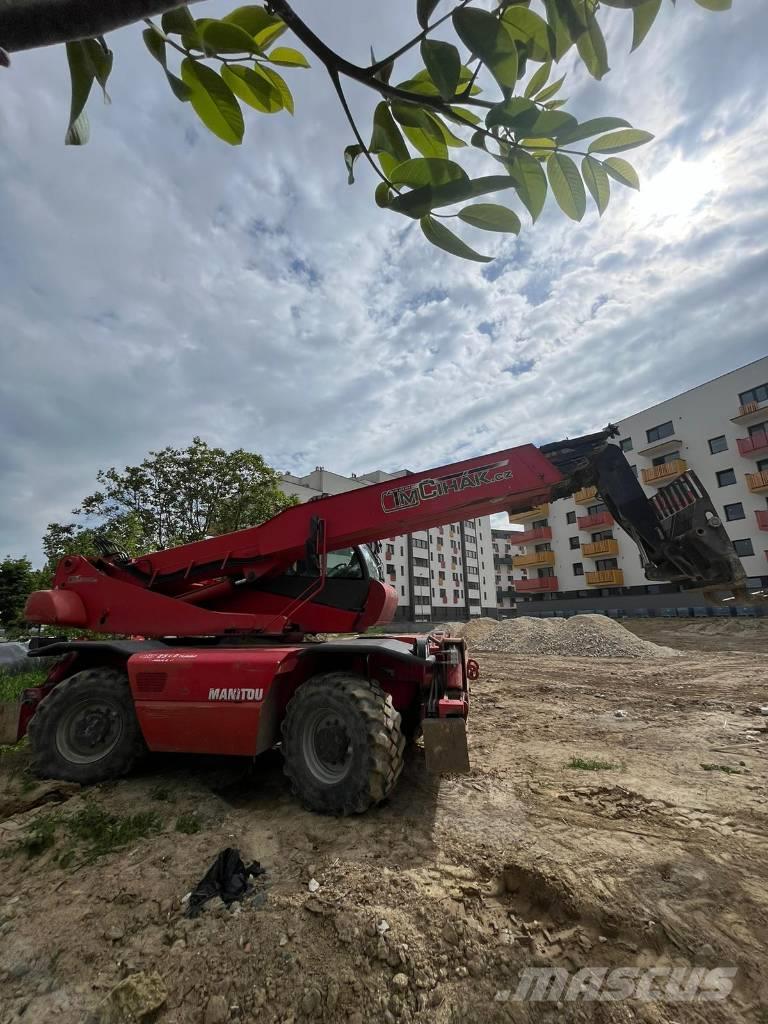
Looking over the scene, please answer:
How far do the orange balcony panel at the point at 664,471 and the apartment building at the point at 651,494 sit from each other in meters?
0.08

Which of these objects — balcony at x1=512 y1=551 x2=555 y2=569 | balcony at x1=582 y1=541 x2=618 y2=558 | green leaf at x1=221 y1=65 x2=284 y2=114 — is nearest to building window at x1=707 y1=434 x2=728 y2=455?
balcony at x1=582 y1=541 x2=618 y2=558

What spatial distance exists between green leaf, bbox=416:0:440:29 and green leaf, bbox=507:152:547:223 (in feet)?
1.17

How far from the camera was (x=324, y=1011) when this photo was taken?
2377 mm

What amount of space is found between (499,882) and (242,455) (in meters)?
20.3

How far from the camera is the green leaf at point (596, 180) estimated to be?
1.21m

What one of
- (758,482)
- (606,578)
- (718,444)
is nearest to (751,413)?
(718,444)

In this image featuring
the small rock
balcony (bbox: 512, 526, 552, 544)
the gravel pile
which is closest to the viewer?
the small rock

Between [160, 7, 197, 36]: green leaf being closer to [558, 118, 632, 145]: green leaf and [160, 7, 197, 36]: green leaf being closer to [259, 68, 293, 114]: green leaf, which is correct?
→ [259, 68, 293, 114]: green leaf

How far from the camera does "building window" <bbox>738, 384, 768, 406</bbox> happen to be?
33.2 metres

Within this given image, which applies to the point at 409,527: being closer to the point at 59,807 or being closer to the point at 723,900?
the point at 723,900

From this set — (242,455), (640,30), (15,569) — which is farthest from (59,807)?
(15,569)

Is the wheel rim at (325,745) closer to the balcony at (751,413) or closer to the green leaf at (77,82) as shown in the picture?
the green leaf at (77,82)

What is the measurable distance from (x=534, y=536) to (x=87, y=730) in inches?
1897

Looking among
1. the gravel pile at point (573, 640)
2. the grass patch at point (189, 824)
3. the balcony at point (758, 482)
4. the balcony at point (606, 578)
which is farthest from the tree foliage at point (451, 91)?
the balcony at point (606, 578)
